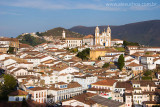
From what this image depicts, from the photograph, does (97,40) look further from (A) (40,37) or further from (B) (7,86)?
(A) (40,37)

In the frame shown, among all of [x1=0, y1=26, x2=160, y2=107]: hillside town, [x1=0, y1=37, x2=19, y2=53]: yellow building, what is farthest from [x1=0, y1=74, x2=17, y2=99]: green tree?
[x1=0, y1=37, x2=19, y2=53]: yellow building

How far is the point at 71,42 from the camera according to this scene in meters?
57.7

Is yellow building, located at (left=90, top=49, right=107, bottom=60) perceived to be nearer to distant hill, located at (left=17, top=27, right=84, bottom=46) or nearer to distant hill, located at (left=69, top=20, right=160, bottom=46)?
distant hill, located at (left=17, top=27, right=84, bottom=46)

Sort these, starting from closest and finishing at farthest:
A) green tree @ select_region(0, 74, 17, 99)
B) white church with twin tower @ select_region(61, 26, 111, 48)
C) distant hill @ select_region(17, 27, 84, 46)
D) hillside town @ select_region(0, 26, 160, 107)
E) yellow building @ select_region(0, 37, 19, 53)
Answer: hillside town @ select_region(0, 26, 160, 107) < green tree @ select_region(0, 74, 17, 99) < yellow building @ select_region(0, 37, 19, 53) < white church with twin tower @ select_region(61, 26, 111, 48) < distant hill @ select_region(17, 27, 84, 46)

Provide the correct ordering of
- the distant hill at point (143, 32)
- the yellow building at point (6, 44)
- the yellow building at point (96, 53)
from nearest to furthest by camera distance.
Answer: the yellow building at point (96, 53) < the yellow building at point (6, 44) < the distant hill at point (143, 32)

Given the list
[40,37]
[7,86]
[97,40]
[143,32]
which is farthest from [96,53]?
[143,32]

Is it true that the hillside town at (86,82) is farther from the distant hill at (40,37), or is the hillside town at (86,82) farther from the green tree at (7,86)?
the distant hill at (40,37)

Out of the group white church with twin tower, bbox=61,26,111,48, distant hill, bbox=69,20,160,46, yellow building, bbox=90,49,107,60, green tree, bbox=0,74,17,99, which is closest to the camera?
green tree, bbox=0,74,17,99

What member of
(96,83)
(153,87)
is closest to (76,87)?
(96,83)

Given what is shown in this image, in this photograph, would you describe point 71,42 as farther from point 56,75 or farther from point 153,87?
point 153,87

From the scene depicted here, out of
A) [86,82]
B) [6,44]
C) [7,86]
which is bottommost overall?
[86,82]

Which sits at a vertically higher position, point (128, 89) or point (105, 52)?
point (105, 52)

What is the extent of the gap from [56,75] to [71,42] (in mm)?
28715

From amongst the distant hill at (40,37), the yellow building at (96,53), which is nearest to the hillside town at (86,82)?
the yellow building at (96,53)
